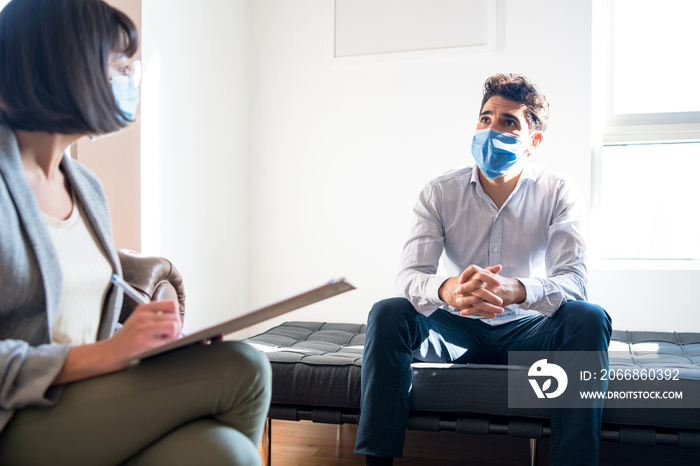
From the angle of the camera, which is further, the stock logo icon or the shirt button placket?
the shirt button placket

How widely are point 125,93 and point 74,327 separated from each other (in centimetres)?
38

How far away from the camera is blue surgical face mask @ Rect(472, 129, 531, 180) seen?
197 cm

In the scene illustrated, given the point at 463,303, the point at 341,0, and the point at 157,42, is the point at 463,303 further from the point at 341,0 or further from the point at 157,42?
the point at 341,0

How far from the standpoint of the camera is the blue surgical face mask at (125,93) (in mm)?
993

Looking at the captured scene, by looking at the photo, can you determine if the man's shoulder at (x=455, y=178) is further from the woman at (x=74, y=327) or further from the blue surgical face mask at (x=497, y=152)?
the woman at (x=74, y=327)

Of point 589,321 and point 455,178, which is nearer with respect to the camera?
point 589,321

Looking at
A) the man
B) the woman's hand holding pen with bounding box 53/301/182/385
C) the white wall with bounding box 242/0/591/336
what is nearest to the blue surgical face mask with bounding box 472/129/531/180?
the man

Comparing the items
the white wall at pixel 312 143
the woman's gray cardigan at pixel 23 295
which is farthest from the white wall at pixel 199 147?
the woman's gray cardigan at pixel 23 295

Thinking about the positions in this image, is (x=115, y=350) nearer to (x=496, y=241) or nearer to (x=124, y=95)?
(x=124, y=95)

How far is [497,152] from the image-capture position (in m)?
1.98

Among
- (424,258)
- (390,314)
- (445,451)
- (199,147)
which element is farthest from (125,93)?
(199,147)

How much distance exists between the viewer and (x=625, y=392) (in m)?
1.65

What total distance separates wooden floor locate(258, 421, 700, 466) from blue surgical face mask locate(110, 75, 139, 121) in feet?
4.39

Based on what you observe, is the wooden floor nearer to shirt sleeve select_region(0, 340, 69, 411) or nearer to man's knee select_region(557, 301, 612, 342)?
man's knee select_region(557, 301, 612, 342)
